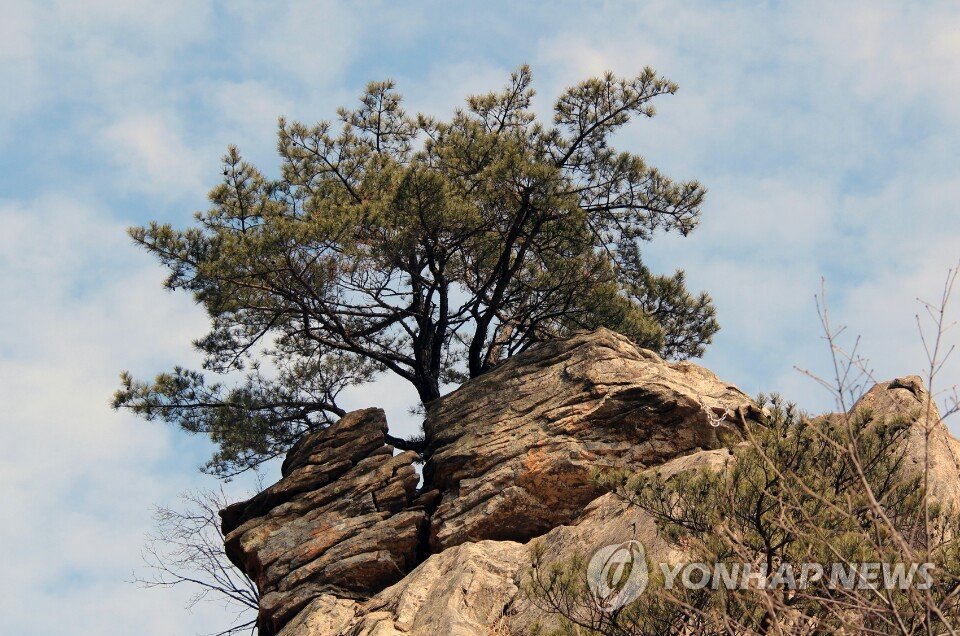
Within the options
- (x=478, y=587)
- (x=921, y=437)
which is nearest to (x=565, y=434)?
(x=478, y=587)

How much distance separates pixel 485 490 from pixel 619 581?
374 centimetres

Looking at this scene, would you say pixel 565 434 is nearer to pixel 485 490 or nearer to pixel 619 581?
pixel 485 490

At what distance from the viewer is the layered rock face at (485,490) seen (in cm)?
917

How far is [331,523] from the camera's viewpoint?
10859 millimetres

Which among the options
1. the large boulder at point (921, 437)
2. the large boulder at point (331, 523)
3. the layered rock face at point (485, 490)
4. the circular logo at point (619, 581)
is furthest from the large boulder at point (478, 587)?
the large boulder at point (921, 437)

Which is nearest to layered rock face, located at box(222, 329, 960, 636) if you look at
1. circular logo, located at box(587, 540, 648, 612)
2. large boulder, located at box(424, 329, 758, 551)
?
large boulder, located at box(424, 329, 758, 551)

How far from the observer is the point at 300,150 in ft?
42.8

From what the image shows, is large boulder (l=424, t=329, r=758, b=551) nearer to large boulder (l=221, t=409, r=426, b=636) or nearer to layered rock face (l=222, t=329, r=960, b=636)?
layered rock face (l=222, t=329, r=960, b=636)

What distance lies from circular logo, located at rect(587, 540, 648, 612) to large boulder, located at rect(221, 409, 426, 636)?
3.65 metres

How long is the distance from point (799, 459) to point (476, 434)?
4595mm

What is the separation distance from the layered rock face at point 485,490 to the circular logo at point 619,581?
1630 millimetres

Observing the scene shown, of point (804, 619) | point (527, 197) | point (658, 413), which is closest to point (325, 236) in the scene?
point (527, 197)

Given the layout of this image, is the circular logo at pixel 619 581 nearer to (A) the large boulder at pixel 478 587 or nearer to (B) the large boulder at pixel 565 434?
(A) the large boulder at pixel 478 587

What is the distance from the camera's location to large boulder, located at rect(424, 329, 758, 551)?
10.2 m
